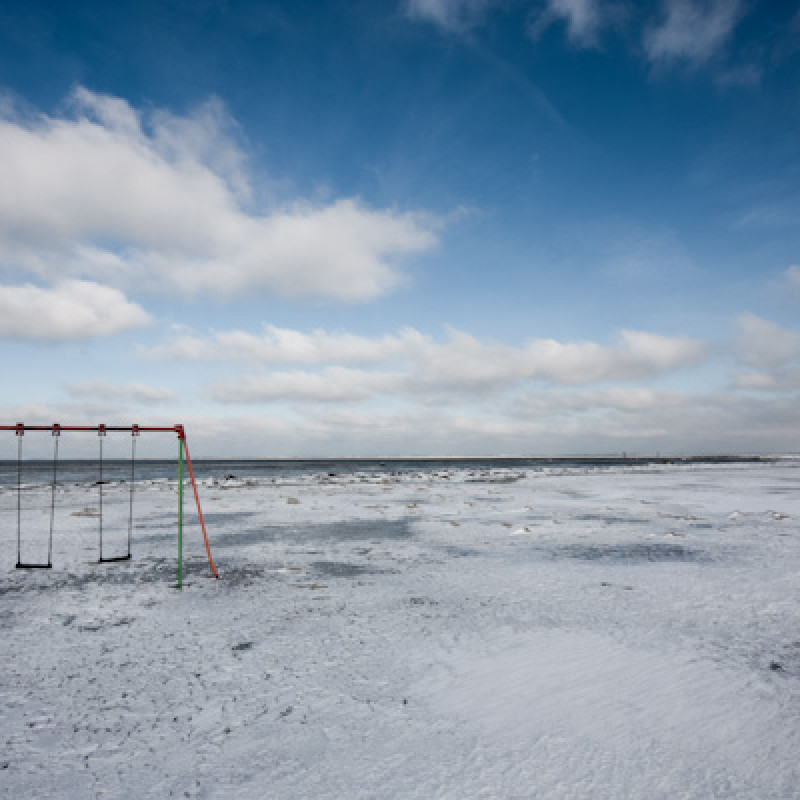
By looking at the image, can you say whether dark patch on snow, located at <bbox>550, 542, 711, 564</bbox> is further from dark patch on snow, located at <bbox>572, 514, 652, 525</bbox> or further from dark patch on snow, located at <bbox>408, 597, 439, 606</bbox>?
dark patch on snow, located at <bbox>408, 597, 439, 606</bbox>

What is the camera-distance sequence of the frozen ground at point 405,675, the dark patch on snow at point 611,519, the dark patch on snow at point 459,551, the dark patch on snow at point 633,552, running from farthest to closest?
the dark patch on snow at point 611,519 < the dark patch on snow at point 459,551 < the dark patch on snow at point 633,552 < the frozen ground at point 405,675

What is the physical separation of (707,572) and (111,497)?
2474 centimetres

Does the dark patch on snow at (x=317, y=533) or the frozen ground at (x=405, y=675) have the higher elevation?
the frozen ground at (x=405, y=675)

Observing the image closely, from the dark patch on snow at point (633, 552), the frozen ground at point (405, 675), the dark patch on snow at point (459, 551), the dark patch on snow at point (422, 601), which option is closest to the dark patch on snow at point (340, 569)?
the frozen ground at point (405, 675)

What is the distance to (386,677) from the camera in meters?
5.24

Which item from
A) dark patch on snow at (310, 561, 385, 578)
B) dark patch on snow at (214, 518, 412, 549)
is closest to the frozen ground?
dark patch on snow at (310, 561, 385, 578)

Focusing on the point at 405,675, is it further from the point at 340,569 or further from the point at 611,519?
the point at 611,519

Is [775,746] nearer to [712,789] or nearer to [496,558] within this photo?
[712,789]

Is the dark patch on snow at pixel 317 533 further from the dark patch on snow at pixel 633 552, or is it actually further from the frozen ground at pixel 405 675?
the dark patch on snow at pixel 633 552

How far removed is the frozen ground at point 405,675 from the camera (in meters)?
3.72

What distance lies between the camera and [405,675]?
529 centimetres

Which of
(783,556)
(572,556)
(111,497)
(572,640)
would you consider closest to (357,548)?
(572,556)

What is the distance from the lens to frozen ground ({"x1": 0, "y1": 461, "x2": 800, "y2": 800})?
12.2 ft

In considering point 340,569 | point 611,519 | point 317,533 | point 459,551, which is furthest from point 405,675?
point 611,519
